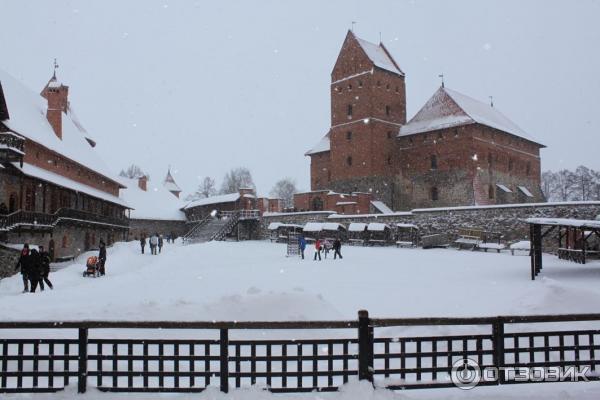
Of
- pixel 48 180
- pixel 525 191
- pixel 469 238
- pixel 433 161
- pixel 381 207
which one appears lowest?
pixel 469 238

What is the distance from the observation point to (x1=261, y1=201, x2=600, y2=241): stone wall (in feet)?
89.6

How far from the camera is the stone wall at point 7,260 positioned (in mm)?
20094

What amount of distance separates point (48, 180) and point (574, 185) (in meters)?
73.9

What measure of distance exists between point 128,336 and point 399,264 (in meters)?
13.9

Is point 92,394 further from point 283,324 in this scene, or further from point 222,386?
point 283,324

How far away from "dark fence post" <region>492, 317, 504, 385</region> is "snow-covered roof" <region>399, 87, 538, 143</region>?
38.1m

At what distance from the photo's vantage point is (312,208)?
43125 mm

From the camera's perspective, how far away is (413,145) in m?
46.6

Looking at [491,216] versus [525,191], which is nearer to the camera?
[491,216]

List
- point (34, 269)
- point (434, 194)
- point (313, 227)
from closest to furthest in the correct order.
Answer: point (34, 269)
point (313, 227)
point (434, 194)

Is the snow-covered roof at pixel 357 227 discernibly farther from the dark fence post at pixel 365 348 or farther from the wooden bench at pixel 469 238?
the dark fence post at pixel 365 348

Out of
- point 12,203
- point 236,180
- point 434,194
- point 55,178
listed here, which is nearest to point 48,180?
point 55,178

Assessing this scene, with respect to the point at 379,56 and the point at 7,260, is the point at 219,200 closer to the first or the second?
the point at 379,56

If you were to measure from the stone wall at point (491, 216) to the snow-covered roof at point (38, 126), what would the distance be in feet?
60.6
